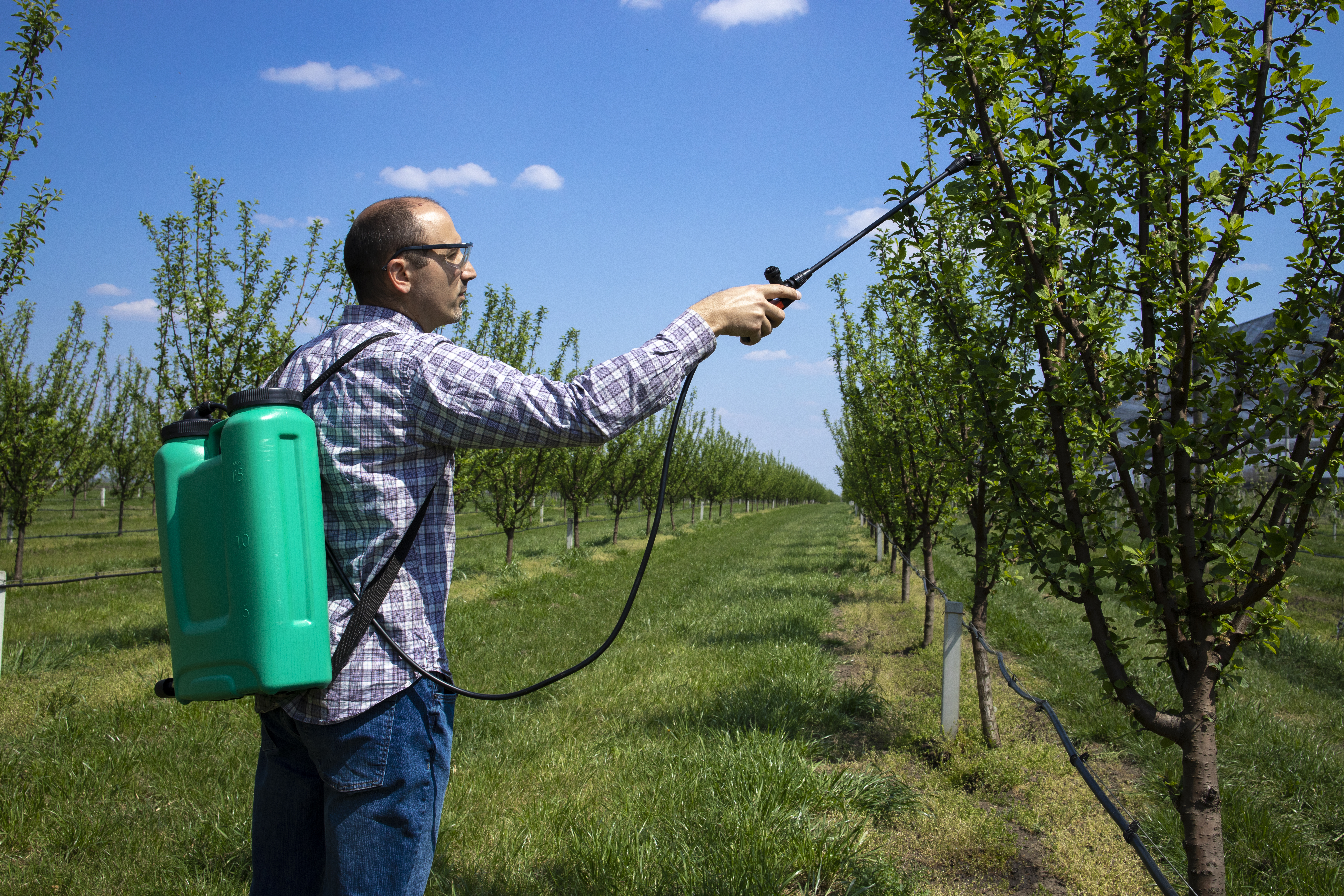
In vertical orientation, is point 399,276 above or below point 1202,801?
above

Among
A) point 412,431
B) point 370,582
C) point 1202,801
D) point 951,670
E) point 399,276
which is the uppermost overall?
point 399,276

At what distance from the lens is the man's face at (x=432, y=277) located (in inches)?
65.1

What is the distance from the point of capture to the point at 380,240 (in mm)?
1653

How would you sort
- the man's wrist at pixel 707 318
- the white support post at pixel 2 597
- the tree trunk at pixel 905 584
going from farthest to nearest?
the tree trunk at pixel 905 584 → the white support post at pixel 2 597 → the man's wrist at pixel 707 318

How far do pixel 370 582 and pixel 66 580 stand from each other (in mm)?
9469

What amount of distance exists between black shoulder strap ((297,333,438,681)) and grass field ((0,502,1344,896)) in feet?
6.35

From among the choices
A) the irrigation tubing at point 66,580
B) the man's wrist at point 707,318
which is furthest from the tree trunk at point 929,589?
the irrigation tubing at point 66,580

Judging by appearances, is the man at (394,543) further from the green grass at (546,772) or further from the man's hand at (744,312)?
the green grass at (546,772)

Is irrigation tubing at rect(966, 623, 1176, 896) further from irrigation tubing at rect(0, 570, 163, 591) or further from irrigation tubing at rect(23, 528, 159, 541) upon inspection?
irrigation tubing at rect(23, 528, 159, 541)

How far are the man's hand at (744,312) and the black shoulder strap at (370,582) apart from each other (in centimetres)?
65

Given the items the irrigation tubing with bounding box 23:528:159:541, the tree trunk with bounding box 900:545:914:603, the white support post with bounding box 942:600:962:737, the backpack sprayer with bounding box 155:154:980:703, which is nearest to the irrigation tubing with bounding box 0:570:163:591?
the backpack sprayer with bounding box 155:154:980:703

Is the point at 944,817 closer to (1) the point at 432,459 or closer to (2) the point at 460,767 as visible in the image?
(2) the point at 460,767

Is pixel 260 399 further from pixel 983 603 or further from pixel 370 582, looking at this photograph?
pixel 983 603

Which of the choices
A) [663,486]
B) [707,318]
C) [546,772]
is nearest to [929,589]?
[546,772]
